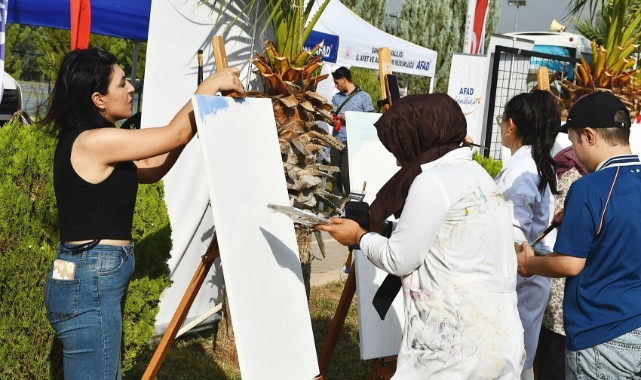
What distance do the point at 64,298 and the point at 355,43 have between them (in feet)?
23.1

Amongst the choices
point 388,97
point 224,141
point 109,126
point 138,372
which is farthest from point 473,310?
point 138,372

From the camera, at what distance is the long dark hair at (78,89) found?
2.74 m

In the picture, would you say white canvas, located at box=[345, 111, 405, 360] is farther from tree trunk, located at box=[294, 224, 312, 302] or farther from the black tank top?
the black tank top

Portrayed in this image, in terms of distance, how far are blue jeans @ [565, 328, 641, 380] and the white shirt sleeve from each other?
838 millimetres

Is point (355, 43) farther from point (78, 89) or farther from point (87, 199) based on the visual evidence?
point (87, 199)

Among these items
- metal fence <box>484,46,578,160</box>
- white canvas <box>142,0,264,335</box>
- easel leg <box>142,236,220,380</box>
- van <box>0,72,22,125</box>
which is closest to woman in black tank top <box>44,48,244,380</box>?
easel leg <box>142,236,220,380</box>

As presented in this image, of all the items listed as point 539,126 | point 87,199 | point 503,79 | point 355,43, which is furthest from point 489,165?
point 87,199

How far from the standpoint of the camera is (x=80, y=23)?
518cm

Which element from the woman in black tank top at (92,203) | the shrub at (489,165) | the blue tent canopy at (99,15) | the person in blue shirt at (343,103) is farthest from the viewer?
the person in blue shirt at (343,103)

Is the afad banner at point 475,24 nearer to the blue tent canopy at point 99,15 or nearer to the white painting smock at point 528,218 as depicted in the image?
the blue tent canopy at point 99,15

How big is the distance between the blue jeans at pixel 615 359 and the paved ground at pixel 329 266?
4.34m

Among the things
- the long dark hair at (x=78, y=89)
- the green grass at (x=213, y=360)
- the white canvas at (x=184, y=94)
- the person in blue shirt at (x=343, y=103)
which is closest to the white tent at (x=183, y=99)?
the white canvas at (x=184, y=94)

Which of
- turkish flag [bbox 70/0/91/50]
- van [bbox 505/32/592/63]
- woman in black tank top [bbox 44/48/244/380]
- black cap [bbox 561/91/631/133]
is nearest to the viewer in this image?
woman in black tank top [bbox 44/48/244/380]

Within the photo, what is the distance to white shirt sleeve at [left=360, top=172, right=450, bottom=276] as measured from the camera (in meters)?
2.32
